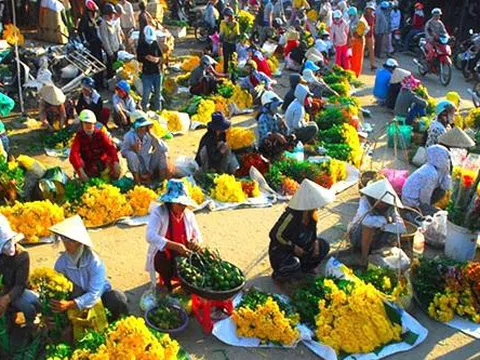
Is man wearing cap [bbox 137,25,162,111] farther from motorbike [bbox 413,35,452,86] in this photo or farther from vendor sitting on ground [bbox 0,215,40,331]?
motorbike [bbox 413,35,452,86]

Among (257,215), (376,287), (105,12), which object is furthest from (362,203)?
(105,12)

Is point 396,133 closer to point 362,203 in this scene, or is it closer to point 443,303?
point 362,203

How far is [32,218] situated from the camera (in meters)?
7.38

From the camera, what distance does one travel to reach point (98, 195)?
25.8ft

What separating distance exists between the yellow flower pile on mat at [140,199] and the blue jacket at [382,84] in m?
6.96

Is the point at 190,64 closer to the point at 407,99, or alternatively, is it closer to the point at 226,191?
the point at 407,99

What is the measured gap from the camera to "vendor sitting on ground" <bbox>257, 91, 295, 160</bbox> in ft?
31.6

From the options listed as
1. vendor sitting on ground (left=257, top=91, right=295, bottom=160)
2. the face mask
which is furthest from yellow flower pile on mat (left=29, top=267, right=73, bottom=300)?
vendor sitting on ground (left=257, top=91, right=295, bottom=160)

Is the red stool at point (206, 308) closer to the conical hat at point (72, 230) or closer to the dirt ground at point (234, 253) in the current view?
the dirt ground at point (234, 253)

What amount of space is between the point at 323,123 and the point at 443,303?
5.37 metres

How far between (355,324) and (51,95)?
21.5ft

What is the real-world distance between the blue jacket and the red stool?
27.8 feet

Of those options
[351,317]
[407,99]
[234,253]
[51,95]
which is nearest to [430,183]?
[234,253]

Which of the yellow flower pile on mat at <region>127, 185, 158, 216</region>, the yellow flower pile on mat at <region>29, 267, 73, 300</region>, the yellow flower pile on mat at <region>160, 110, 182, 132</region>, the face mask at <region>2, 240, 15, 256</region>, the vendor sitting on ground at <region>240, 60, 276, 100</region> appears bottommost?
the yellow flower pile on mat at <region>127, 185, 158, 216</region>
